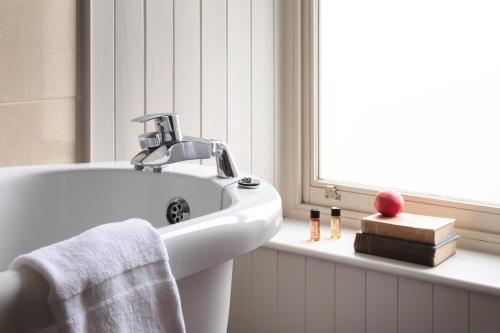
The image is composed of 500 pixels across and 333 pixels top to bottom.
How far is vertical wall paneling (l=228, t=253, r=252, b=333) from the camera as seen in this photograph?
1.90 m

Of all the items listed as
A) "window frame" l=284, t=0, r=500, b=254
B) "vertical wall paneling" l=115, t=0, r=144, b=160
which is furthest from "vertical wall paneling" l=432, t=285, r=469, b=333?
"vertical wall paneling" l=115, t=0, r=144, b=160

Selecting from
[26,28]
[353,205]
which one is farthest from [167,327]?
[353,205]

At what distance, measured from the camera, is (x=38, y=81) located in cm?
149

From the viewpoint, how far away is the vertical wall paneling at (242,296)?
6.22 feet

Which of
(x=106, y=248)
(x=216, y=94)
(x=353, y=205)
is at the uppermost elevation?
(x=216, y=94)

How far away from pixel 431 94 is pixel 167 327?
4.15 feet

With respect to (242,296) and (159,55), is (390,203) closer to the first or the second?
(242,296)

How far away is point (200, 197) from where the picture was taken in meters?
1.38

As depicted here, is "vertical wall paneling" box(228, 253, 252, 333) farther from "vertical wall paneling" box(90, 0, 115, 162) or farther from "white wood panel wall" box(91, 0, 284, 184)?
"vertical wall paneling" box(90, 0, 115, 162)

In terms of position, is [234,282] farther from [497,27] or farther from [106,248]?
[106,248]

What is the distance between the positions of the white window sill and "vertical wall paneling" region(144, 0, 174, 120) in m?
0.50

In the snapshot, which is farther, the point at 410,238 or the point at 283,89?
the point at 283,89

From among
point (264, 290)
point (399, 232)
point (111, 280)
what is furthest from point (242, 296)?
point (111, 280)

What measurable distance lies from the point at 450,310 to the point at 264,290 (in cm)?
54
